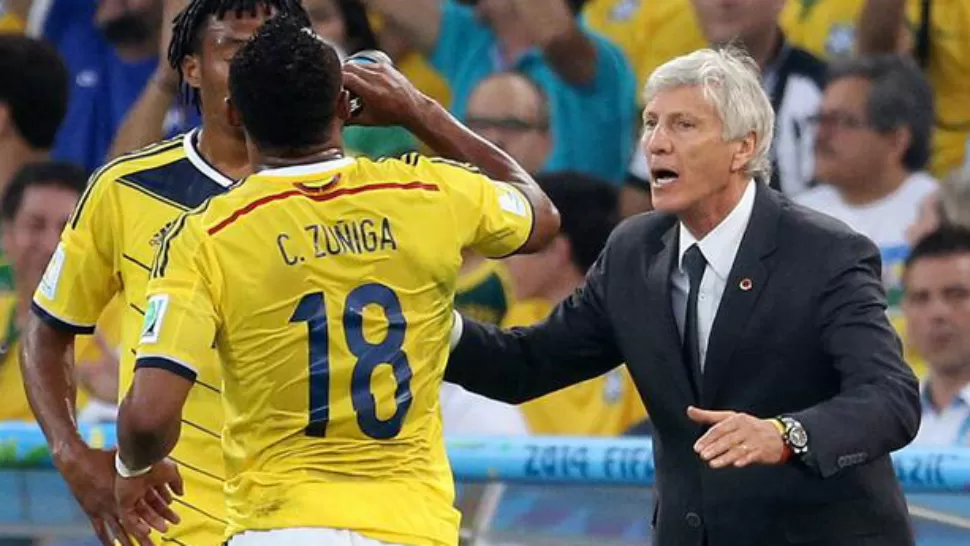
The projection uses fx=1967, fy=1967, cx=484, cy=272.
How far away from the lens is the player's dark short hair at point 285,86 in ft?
11.9

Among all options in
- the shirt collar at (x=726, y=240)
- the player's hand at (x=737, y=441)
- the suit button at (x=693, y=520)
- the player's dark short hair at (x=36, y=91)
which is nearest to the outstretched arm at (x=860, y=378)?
the player's hand at (x=737, y=441)

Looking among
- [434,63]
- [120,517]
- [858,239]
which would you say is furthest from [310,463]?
[434,63]

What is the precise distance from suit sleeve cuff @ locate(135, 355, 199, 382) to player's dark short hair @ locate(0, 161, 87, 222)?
4.31m

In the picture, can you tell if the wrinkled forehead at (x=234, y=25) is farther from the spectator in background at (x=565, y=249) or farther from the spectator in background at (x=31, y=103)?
the spectator in background at (x=31, y=103)

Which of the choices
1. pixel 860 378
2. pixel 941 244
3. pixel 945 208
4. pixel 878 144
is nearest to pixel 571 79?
pixel 878 144

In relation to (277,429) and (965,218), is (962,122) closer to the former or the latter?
(965,218)

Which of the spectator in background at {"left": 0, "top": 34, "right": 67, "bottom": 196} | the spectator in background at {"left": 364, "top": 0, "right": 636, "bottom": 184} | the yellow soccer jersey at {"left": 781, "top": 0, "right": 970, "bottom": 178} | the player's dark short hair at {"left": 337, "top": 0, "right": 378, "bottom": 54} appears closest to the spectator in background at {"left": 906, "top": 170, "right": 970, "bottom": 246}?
the yellow soccer jersey at {"left": 781, "top": 0, "right": 970, "bottom": 178}

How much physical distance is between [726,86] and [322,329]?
3.83 feet

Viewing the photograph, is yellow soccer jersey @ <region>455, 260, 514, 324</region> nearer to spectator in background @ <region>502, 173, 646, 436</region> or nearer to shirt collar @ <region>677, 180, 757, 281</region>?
spectator in background @ <region>502, 173, 646, 436</region>

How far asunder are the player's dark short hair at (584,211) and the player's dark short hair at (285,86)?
3.58m

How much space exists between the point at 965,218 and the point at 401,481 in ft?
11.7

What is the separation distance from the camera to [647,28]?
7.75 metres

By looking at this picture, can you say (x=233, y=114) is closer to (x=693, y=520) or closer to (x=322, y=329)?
(x=322, y=329)

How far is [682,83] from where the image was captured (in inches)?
169
